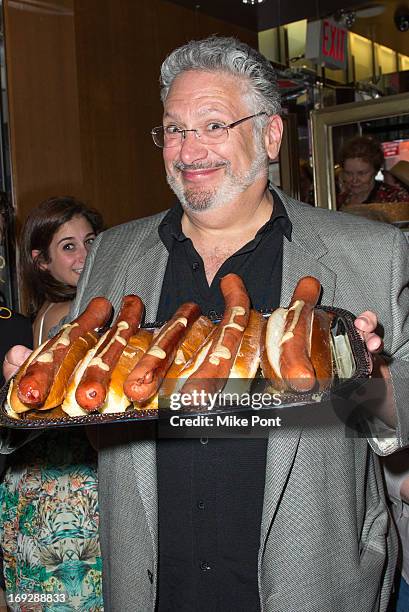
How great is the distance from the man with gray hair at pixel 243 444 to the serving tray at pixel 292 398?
0.70ft

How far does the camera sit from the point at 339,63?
495cm

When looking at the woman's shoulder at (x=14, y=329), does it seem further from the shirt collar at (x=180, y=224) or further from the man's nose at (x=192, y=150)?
the man's nose at (x=192, y=150)

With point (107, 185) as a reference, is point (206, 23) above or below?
above

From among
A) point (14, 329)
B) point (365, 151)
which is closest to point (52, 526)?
point (14, 329)

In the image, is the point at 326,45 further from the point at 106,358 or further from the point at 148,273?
the point at 106,358

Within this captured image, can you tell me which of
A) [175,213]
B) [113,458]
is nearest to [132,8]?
[175,213]

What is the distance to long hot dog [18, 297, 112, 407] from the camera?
43.8 inches

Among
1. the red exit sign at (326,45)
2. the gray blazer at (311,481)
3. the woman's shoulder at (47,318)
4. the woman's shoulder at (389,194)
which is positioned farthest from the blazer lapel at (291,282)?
the red exit sign at (326,45)

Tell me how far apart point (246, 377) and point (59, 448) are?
104cm

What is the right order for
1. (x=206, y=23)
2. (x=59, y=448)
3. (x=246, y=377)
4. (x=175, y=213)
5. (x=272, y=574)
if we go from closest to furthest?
1. (x=246, y=377)
2. (x=272, y=574)
3. (x=175, y=213)
4. (x=59, y=448)
5. (x=206, y=23)

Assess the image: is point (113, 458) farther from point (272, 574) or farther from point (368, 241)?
point (368, 241)

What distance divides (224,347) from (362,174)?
286cm

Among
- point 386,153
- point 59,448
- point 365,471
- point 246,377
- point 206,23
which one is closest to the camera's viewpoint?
point 246,377

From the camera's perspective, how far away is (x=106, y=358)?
1.18m
